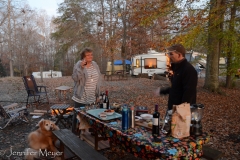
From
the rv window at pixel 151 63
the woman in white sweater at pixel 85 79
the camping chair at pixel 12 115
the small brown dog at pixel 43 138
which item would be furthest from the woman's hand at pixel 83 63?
the rv window at pixel 151 63

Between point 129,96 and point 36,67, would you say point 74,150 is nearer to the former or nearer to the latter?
point 129,96

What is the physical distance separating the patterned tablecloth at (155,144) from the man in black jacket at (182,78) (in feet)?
1.52

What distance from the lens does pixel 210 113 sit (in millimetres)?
6156

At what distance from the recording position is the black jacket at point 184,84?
2252 millimetres

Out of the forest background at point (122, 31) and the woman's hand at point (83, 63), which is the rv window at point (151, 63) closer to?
the forest background at point (122, 31)

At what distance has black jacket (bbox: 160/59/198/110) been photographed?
2252mm

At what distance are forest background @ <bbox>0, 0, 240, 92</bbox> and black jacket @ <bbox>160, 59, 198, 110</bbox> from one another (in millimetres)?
4975

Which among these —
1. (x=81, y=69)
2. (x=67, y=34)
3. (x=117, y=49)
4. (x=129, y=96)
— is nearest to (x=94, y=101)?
(x=81, y=69)

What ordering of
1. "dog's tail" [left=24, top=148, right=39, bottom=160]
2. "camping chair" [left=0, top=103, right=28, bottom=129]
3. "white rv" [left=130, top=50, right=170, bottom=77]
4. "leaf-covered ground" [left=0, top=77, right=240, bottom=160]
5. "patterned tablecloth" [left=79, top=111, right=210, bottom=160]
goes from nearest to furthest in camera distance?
"patterned tablecloth" [left=79, top=111, right=210, bottom=160], "dog's tail" [left=24, top=148, right=39, bottom=160], "leaf-covered ground" [left=0, top=77, right=240, bottom=160], "camping chair" [left=0, top=103, right=28, bottom=129], "white rv" [left=130, top=50, right=170, bottom=77]

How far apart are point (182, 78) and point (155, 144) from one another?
890 mm

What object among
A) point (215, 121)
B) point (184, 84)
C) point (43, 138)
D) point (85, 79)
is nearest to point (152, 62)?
point (215, 121)

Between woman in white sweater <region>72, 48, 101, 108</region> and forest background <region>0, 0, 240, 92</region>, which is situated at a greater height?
forest background <region>0, 0, 240, 92</region>

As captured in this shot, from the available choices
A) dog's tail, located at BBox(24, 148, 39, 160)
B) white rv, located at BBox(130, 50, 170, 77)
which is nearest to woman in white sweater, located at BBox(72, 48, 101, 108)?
dog's tail, located at BBox(24, 148, 39, 160)

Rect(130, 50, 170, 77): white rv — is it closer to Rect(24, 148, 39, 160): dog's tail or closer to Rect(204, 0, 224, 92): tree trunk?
Rect(204, 0, 224, 92): tree trunk
